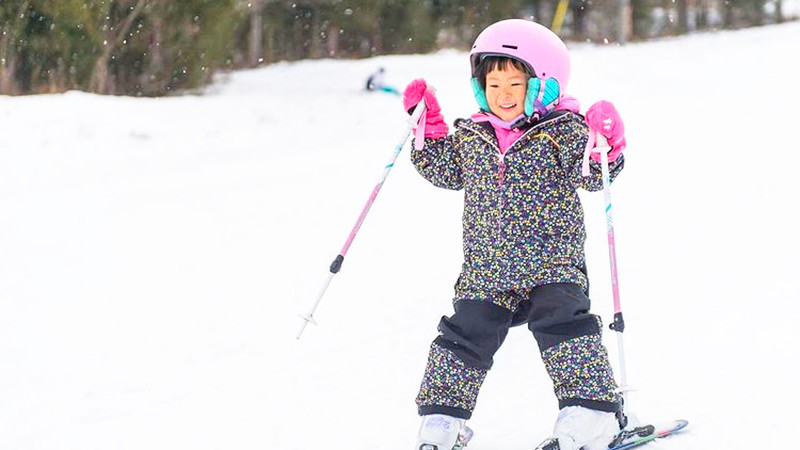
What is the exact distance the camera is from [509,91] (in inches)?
146

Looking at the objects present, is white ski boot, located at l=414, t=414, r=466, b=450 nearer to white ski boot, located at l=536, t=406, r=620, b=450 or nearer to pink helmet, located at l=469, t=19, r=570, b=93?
white ski boot, located at l=536, t=406, r=620, b=450

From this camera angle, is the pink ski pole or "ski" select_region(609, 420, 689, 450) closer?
the pink ski pole

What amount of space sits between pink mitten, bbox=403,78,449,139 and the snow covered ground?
1.19 metres

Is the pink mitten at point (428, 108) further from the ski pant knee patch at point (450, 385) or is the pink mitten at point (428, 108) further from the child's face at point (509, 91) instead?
the ski pant knee patch at point (450, 385)

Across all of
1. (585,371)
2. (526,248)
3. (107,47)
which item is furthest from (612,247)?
(107,47)

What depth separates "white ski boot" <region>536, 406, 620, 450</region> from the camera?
11.7 ft

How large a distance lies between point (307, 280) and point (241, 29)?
13.7 meters

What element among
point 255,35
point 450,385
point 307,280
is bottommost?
point 307,280

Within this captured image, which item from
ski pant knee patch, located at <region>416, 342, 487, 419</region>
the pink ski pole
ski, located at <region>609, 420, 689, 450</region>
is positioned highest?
the pink ski pole

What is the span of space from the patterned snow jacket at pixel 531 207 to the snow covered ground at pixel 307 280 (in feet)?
2.50

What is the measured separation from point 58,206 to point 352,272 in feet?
8.49

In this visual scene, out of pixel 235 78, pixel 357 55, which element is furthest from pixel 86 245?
pixel 357 55

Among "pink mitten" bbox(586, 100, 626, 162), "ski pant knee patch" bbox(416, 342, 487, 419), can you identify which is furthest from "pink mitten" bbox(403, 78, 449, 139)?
"ski pant knee patch" bbox(416, 342, 487, 419)

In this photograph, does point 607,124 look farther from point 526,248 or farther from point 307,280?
point 307,280
